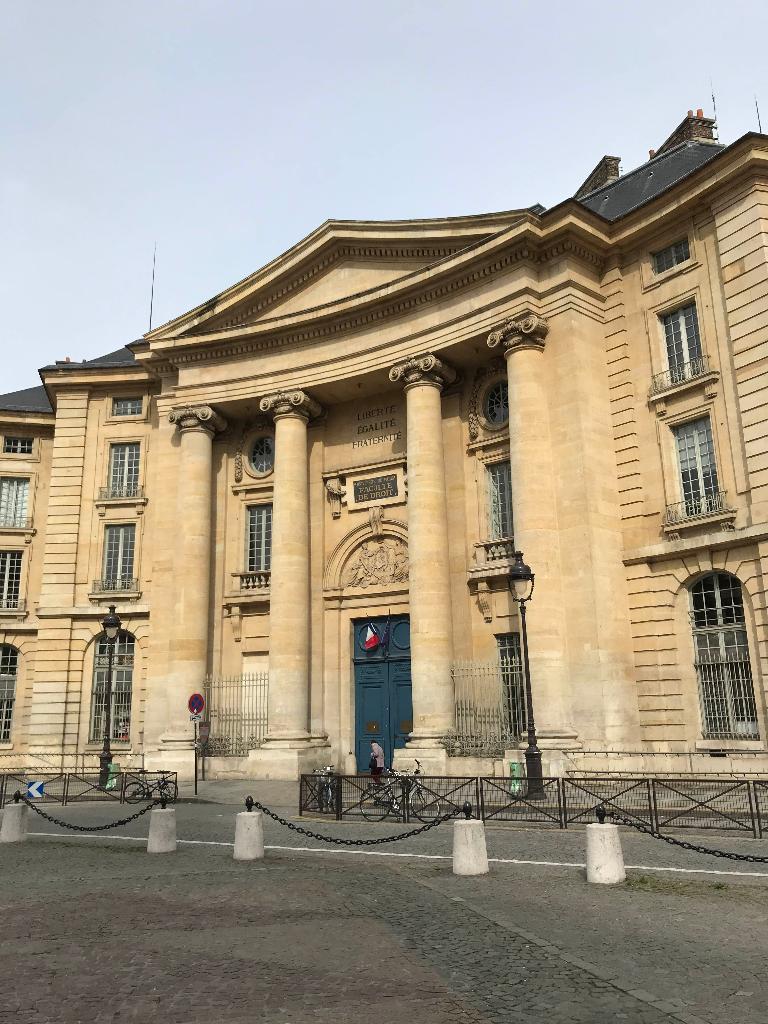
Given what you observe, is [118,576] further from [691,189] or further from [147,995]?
A: [147,995]

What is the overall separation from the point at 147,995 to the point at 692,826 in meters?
9.54

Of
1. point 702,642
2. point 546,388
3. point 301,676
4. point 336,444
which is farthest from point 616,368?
point 301,676

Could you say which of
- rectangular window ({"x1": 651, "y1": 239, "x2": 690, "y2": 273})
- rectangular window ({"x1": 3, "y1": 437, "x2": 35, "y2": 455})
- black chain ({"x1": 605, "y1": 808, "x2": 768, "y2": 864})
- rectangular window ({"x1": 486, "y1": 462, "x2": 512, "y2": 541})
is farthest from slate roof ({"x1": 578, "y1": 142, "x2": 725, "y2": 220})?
rectangular window ({"x1": 3, "y1": 437, "x2": 35, "y2": 455})

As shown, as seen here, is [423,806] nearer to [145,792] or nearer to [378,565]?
[145,792]

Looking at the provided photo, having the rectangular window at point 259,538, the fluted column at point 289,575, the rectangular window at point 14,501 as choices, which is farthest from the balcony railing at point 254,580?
the rectangular window at point 14,501

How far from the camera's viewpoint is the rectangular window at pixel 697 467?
21.3 m

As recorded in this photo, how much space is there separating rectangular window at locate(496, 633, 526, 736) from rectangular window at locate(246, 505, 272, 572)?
29.0 ft

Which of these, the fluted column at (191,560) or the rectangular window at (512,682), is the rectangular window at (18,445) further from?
the rectangular window at (512,682)

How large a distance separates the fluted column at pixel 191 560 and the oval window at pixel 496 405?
30.6 feet

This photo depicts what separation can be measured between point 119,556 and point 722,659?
21.0 meters

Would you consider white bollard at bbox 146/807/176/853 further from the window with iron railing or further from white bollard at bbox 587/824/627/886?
the window with iron railing

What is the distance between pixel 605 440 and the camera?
2311 centimetres

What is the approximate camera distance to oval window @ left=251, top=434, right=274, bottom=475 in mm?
30203

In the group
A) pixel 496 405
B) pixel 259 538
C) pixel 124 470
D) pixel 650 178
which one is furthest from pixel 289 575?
pixel 650 178
